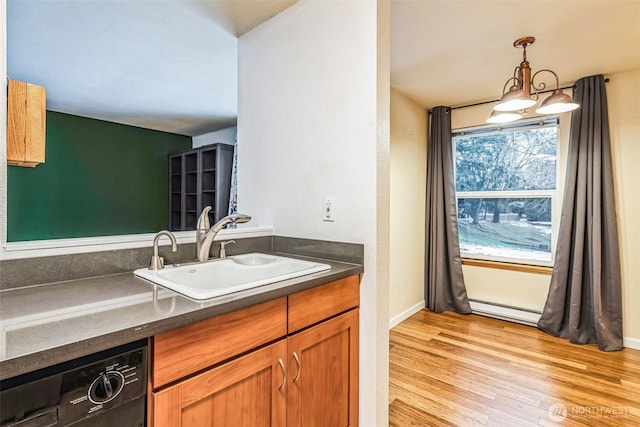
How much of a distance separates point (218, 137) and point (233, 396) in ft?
13.3

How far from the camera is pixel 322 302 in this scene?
1257 mm

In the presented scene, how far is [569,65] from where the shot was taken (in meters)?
2.46

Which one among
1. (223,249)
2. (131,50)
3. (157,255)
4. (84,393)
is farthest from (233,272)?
(131,50)

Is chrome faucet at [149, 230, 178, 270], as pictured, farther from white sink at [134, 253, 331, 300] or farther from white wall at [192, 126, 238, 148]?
white wall at [192, 126, 238, 148]

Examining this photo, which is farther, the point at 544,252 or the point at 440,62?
the point at 544,252

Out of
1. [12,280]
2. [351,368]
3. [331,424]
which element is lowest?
[331,424]

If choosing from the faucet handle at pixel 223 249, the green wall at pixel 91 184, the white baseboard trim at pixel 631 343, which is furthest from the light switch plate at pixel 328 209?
the green wall at pixel 91 184

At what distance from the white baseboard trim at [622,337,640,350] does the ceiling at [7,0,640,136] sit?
2110 mm

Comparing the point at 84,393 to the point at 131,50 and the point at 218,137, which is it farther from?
the point at 218,137

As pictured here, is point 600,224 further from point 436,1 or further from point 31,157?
point 31,157

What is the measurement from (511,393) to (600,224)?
61.8 inches

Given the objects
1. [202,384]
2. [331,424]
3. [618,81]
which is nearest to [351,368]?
[331,424]

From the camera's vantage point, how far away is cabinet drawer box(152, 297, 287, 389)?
0.81 metres

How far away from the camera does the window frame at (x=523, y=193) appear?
9.60 ft
